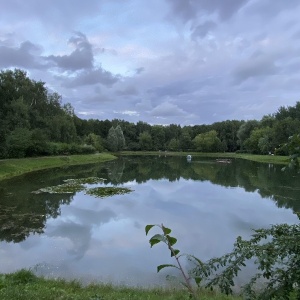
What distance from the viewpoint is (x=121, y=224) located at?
59.1ft

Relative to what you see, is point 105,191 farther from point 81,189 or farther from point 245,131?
point 245,131

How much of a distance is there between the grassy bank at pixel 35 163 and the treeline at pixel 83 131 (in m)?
2.16

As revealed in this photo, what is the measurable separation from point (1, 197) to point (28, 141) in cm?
2436

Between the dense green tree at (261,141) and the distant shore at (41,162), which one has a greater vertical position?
the dense green tree at (261,141)

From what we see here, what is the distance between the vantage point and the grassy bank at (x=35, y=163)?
38.3m

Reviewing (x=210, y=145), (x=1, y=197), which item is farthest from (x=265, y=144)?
(x=1, y=197)

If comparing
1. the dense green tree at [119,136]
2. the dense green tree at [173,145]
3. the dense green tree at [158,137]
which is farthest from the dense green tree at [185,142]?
the dense green tree at [119,136]

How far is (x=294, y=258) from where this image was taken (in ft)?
9.69

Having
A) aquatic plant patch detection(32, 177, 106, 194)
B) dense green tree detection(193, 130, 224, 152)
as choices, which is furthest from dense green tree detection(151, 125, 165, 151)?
aquatic plant patch detection(32, 177, 106, 194)

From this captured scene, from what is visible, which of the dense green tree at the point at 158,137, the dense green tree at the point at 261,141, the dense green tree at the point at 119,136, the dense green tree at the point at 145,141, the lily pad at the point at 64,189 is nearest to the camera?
the lily pad at the point at 64,189

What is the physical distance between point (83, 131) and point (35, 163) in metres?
59.2

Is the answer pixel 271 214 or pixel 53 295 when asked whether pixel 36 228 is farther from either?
pixel 271 214

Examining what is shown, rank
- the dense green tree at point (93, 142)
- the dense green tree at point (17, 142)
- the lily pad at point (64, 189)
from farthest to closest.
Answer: the dense green tree at point (93, 142) < the dense green tree at point (17, 142) < the lily pad at point (64, 189)

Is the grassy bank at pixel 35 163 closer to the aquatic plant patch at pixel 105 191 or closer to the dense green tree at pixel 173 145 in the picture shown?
the aquatic plant patch at pixel 105 191
